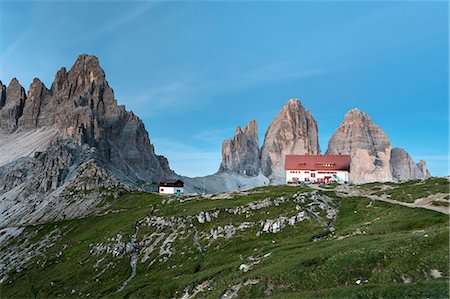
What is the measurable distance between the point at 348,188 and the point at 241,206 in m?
30.0

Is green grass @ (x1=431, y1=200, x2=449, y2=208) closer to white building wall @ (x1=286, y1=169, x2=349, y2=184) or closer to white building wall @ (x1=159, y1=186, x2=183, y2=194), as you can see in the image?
white building wall @ (x1=286, y1=169, x2=349, y2=184)

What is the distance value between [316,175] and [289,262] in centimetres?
9117

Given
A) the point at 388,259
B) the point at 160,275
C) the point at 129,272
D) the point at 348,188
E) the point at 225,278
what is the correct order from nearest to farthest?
the point at 388,259
the point at 225,278
the point at 160,275
the point at 129,272
the point at 348,188

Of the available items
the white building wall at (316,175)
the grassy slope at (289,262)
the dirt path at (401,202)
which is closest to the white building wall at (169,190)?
the grassy slope at (289,262)

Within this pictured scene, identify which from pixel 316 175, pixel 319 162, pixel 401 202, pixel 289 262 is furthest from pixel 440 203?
pixel 319 162

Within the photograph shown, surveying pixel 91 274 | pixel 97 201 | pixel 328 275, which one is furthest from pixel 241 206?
pixel 97 201

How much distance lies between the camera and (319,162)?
412 ft

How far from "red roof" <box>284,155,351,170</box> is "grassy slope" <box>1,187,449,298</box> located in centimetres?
4822

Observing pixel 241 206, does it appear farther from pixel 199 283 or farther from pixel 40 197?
pixel 40 197

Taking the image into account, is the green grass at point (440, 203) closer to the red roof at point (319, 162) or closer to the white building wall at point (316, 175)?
the white building wall at point (316, 175)

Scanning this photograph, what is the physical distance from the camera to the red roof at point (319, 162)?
123m

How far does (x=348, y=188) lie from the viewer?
87000 millimetres

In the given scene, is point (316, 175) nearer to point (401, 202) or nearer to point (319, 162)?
point (319, 162)

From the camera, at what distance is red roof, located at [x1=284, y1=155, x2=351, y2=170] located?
404ft
